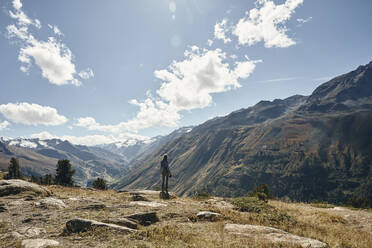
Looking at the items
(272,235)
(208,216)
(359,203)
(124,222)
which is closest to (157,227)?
(124,222)

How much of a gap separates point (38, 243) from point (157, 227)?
5.09 metres

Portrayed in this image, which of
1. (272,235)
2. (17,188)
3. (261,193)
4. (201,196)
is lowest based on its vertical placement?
(201,196)

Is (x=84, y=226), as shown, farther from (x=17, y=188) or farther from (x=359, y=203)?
(x=359, y=203)

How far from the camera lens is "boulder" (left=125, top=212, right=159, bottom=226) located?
11812mm

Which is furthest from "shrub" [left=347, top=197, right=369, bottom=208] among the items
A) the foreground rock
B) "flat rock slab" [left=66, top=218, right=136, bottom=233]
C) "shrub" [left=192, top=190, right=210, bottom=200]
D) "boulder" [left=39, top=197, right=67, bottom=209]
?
the foreground rock

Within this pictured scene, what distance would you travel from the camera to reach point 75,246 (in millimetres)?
8227

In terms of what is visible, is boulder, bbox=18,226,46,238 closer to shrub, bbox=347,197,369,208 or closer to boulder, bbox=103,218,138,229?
boulder, bbox=103,218,138,229

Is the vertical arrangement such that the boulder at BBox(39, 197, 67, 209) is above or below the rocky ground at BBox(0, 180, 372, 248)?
above

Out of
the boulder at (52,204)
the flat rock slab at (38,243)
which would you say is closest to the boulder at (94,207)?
the boulder at (52,204)

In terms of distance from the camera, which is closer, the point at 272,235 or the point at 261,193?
the point at 272,235

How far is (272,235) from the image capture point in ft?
34.1

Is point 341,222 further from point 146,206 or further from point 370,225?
point 146,206

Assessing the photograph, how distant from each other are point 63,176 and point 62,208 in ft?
148

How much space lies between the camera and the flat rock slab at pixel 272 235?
365 inches
